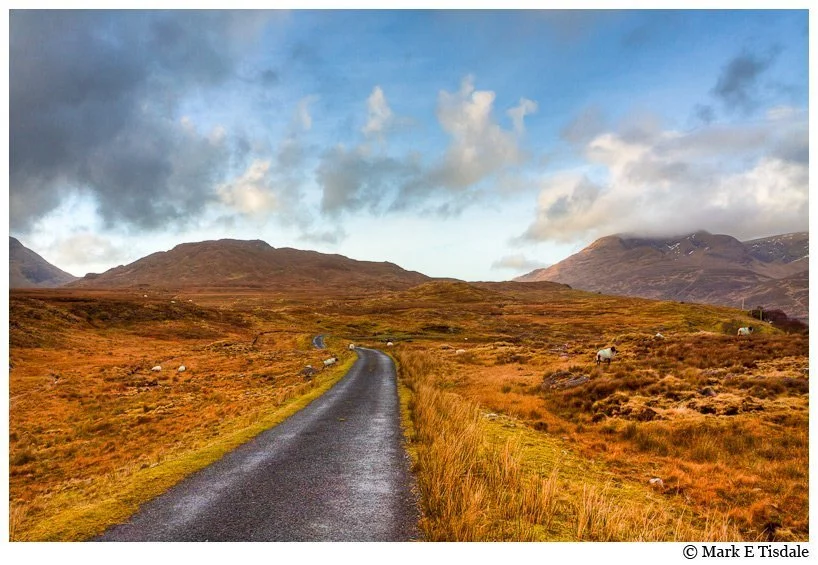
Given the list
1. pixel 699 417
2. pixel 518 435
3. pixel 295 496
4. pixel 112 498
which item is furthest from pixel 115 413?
pixel 699 417

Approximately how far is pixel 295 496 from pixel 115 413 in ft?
90.8

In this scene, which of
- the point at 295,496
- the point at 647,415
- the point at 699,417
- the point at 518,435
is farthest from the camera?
the point at 647,415

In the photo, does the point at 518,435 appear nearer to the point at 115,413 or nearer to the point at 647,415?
Answer: the point at 647,415

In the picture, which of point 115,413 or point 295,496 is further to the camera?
Answer: point 115,413

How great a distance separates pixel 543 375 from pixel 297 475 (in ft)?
88.9

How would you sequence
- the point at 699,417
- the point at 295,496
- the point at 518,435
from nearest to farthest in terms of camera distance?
the point at 295,496 < the point at 518,435 < the point at 699,417

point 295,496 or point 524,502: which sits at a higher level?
point 524,502

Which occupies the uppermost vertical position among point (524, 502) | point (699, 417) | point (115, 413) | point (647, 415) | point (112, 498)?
point (524, 502)

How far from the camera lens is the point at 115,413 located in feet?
97.9

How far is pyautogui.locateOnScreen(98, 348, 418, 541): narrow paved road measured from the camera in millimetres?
7395

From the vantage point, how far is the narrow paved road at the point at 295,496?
739cm

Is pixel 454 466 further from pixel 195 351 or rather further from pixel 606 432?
pixel 195 351

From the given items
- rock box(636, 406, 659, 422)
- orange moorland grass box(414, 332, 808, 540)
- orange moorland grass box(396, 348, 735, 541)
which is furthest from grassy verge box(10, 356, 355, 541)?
rock box(636, 406, 659, 422)

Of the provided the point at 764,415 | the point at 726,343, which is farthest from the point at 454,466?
the point at 726,343
